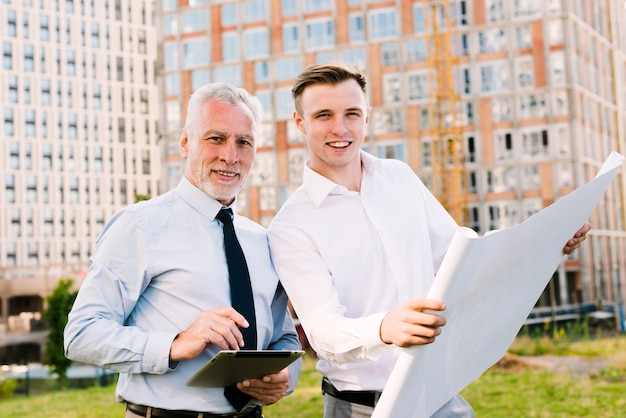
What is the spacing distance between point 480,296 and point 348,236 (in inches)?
29.8

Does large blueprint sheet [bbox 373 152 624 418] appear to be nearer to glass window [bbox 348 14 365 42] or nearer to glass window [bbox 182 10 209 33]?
glass window [bbox 348 14 365 42]

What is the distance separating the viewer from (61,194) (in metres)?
80.4

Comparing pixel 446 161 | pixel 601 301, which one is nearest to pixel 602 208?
pixel 601 301

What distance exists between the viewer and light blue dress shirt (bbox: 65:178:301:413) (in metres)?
2.29

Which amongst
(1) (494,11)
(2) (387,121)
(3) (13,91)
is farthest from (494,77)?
(3) (13,91)

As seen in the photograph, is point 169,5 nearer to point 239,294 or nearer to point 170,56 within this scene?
point 170,56

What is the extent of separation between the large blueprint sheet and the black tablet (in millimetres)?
460

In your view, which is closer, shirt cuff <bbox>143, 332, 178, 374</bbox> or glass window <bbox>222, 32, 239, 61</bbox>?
shirt cuff <bbox>143, 332, 178, 374</bbox>

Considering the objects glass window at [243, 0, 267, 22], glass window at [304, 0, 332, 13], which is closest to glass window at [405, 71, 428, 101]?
glass window at [304, 0, 332, 13]

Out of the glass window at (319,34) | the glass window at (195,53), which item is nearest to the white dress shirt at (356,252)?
the glass window at (319,34)

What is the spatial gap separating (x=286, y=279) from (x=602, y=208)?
1646 inches

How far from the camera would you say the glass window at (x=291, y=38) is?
45438 mm

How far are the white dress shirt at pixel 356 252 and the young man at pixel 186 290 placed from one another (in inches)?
7.4

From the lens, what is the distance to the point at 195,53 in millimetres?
47750
